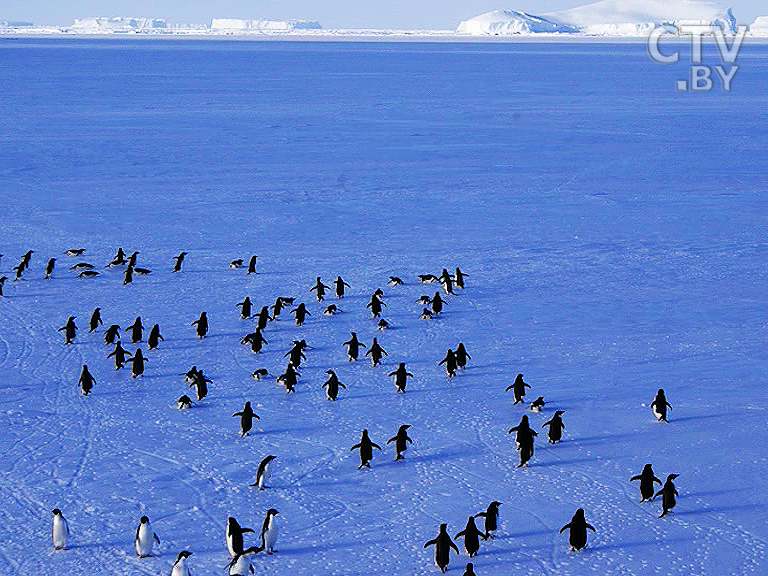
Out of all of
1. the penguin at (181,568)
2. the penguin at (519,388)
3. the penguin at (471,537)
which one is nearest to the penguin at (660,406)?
the penguin at (519,388)

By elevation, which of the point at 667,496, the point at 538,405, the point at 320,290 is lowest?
the point at 667,496

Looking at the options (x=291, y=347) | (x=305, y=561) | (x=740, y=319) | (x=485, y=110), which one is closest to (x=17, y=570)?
(x=305, y=561)

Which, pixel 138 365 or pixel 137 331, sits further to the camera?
pixel 137 331

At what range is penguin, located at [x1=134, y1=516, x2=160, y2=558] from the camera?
6.98 meters

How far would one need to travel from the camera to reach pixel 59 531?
7082 millimetres

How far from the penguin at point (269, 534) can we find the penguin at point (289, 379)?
117 inches

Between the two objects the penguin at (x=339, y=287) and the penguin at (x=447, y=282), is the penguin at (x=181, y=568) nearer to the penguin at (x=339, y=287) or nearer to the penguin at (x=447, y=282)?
the penguin at (x=339, y=287)

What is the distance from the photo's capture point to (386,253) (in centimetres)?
1578

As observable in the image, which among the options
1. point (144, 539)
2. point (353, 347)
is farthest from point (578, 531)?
point (353, 347)

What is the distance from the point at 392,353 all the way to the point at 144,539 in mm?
4701

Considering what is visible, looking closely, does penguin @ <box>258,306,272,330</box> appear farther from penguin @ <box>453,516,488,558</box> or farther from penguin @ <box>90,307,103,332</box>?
penguin @ <box>453,516,488,558</box>

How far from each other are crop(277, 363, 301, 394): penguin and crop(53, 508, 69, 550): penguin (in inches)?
128

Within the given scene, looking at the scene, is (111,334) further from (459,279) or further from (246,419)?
(459,279)

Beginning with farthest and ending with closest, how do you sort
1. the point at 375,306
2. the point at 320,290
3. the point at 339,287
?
the point at 339,287 → the point at 320,290 → the point at 375,306
